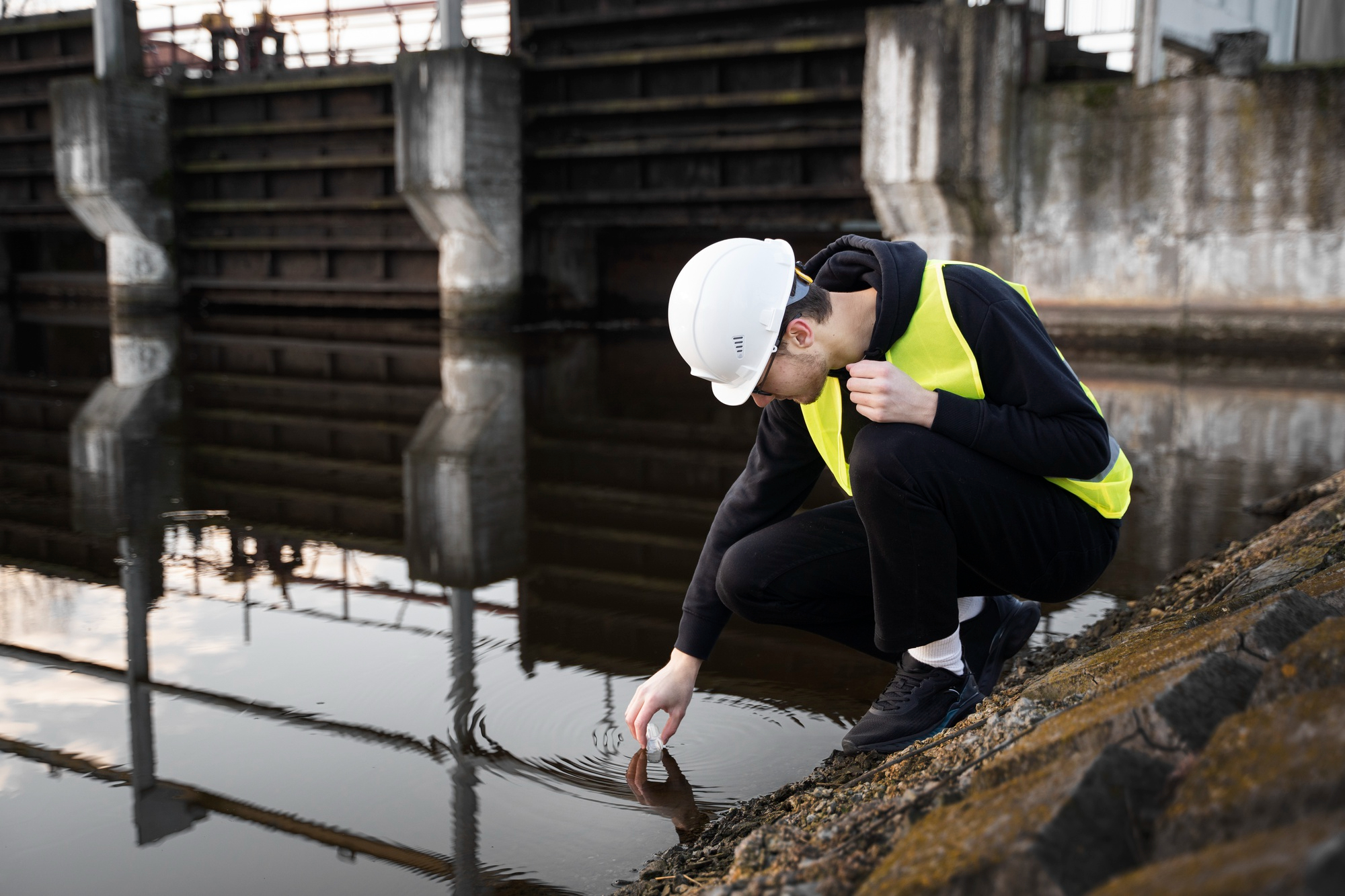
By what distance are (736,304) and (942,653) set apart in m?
0.64

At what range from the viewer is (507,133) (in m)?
10.7

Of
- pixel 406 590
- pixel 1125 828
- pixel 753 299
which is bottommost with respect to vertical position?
pixel 406 590

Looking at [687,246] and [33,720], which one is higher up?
[687,246]

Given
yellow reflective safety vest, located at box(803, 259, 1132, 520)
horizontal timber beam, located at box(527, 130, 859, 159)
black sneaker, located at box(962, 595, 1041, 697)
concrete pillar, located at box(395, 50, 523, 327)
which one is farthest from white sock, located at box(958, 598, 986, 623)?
concrete pillar, located at box(395, 50, 523, 327)

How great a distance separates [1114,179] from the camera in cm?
820

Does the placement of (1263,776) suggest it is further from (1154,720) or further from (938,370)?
(938,370)

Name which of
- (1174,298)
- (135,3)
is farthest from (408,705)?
(135,3)

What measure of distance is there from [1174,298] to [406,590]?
22.7ft

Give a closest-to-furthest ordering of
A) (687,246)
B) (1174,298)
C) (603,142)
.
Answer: (1174,298), (603,142), (687,246)

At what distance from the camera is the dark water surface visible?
5.39 feet

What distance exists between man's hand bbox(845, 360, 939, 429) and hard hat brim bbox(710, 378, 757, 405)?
0.15 m

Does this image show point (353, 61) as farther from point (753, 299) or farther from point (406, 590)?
point (753, 299)

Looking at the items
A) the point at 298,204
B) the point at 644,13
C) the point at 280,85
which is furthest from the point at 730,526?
the point at 280,85

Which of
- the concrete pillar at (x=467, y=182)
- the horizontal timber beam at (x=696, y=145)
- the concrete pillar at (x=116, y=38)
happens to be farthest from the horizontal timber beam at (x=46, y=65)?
the horizontal timber beam at (x=696, y=145)
